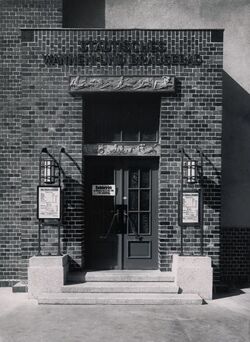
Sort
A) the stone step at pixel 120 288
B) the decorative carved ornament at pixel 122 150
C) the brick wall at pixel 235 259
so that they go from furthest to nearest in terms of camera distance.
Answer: the brick wall at pixel 235 259 < the decorative carved ornament at pixel 122 150 < the stone step at pixel 120 288

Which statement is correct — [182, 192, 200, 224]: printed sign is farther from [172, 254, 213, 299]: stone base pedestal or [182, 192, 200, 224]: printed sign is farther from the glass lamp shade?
the glass lamp shade

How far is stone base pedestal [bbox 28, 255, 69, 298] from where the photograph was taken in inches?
326

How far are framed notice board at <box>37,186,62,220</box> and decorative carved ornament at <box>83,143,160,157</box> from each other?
1143 mm

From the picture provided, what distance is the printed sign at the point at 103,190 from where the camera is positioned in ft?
30.4

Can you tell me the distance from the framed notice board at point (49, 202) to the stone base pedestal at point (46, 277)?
2.88ft

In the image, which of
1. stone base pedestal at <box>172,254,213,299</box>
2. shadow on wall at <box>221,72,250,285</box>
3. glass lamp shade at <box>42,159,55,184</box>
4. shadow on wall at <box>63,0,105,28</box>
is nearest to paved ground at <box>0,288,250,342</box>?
stone base pedestal at <box>172,254,213,299</box>

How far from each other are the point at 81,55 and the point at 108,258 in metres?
4.32

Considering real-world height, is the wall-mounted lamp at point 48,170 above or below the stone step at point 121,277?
above

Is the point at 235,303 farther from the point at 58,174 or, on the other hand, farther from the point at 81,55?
the point at 81,55

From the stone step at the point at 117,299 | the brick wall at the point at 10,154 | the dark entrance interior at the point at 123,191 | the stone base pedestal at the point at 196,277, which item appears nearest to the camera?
the stone step at the point at 117,299

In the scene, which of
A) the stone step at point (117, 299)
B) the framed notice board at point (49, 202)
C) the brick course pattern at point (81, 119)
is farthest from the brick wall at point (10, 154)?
the stone step at point (117, 299)

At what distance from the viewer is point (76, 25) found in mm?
9945

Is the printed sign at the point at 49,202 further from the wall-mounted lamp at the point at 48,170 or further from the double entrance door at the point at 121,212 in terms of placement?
the double entrance door at the point at 121,212

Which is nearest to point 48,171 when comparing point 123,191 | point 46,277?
point 123,191
